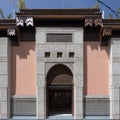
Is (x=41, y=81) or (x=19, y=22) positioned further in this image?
(x=41, y=81)

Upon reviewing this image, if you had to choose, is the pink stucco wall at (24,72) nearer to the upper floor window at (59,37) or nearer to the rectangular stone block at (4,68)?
the rectangular stone block at (4,68)

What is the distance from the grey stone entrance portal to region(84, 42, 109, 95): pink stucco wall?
0.38 metres

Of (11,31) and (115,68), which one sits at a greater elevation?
(11,31)

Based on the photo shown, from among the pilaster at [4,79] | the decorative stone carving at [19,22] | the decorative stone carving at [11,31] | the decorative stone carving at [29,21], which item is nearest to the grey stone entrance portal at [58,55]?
the decorative stone carving at [29,21]

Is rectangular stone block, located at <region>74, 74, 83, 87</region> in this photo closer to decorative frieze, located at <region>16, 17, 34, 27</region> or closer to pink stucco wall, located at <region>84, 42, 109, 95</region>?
pink stucco wall, located at <region>84, 42, 109, 95</region>

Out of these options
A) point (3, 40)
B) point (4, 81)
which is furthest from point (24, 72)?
point (3, 40)

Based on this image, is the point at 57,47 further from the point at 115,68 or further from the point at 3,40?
the point at 115,68

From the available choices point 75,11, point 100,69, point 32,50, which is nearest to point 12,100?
point 32,50

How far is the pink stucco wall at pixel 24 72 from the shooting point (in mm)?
12914

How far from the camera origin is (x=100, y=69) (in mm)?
12930

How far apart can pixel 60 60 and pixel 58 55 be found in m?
0.32

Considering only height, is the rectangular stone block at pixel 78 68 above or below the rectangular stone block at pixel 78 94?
above

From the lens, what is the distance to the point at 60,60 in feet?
41.9

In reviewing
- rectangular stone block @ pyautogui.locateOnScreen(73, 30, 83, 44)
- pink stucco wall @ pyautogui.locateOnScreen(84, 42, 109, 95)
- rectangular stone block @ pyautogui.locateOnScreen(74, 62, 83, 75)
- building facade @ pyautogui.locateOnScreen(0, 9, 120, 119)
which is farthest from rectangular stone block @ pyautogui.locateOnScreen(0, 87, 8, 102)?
rectangular stone block @ pyautogui.locateOnScreen(73, 30, 83, 44)
